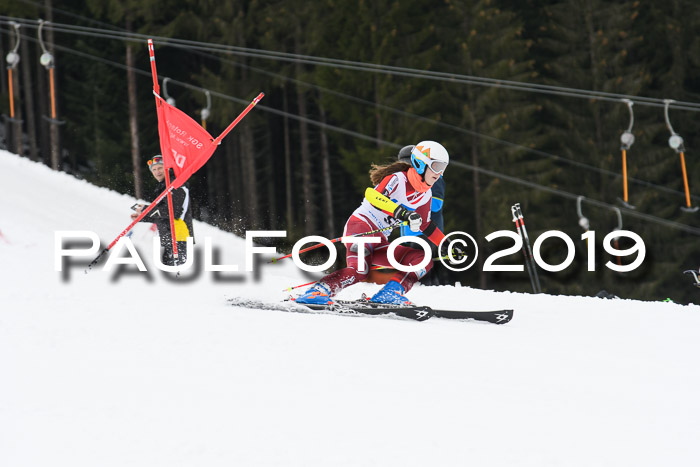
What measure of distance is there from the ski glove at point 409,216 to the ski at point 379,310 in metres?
0.65

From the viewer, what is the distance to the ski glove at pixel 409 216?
22.0 ft

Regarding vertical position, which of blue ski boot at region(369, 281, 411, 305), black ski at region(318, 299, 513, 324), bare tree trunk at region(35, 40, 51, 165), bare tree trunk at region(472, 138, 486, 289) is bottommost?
black ski at region(318, 299, 513, 324)

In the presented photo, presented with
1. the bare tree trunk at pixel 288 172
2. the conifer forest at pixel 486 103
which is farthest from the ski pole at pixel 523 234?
the bare tree trunk at pixel 288 172

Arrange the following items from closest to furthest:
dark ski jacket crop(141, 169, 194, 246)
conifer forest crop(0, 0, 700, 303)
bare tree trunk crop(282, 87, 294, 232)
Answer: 1. dark ski jacket crop(141, 169, 194, 246)
2. conifer forest crop(0, 0, 700, 303)
3. bare tree trunk crop(282, 87, 294, 232)

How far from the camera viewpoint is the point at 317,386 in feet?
14.4

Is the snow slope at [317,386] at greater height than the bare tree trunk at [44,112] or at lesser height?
lesser

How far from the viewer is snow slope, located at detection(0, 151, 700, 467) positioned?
3.62m

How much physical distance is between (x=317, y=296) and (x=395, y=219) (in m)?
0.90

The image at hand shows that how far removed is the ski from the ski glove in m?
0.65

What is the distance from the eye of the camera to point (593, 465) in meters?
3.63

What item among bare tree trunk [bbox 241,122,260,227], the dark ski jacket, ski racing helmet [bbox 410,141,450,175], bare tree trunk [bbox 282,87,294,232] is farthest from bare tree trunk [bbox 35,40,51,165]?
ski racing helmet [bbox 410,141,450,175]

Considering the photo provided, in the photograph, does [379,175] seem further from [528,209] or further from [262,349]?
[528,209]

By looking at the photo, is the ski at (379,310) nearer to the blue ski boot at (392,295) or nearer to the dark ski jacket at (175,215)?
the blue ski boot at (392,295)

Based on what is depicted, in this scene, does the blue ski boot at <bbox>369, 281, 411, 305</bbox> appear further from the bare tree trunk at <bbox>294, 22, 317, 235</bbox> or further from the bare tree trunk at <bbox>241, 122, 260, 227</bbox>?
the bare tree trunk at <bbox>241, 122, 260, 227</bbox>
